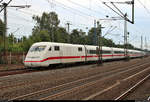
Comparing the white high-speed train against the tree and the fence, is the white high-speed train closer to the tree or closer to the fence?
the fence

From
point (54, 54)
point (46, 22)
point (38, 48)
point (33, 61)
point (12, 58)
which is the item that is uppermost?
point (46, 22)

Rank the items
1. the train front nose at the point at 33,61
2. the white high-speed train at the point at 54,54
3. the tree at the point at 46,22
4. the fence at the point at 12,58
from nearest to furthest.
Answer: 1. the train front nose at the point at 33,61
2. the white high-speed train at the point at 54,54
3. the fence at the point at 12,58
4. the tree at the point at 46,22

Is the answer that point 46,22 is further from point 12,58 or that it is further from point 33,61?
point 33,61

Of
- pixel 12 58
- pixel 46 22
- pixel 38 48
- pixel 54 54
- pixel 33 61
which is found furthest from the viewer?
pixel 46 22

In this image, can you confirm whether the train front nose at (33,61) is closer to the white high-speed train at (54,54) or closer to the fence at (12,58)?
the white high-speed train at (54,54)

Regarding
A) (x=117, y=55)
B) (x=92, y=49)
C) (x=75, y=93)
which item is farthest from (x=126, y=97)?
(x=117, y=55)

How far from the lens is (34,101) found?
8469mm

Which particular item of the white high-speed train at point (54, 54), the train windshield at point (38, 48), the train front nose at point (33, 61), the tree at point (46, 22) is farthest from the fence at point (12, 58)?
the tree at point (46, 22)

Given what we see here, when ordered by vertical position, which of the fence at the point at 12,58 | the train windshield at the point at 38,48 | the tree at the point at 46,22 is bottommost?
the fence at the point at 12,58

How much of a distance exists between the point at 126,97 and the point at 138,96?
25.3 inches

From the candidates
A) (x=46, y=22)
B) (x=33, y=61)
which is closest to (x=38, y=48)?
(x=33, y=61)

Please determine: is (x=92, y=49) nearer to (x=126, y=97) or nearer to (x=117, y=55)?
(x=117, y=55)

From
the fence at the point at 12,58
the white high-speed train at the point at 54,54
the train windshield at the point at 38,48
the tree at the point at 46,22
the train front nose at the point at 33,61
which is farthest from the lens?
the tree at the point at 46,22

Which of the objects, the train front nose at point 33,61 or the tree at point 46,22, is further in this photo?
the tree at point 46,22
